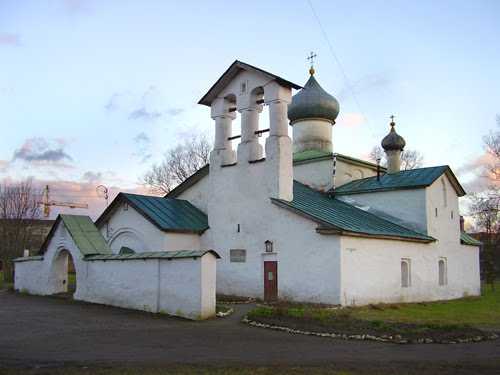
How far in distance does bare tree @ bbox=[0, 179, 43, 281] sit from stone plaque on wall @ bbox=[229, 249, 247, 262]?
69.2ft

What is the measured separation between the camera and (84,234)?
20875 millimetres

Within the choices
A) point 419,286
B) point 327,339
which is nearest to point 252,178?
point 419,286

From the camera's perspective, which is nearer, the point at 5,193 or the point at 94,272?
the point at 94,272

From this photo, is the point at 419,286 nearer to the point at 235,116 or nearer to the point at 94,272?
the point at 235,116

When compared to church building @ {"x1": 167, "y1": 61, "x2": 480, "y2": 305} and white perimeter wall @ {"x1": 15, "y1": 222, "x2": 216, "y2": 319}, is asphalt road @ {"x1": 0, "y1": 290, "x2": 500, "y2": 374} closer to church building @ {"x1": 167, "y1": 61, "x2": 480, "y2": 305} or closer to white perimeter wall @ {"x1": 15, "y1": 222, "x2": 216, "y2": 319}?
white perimeter wall @ {"x1": 15, "y1": 222, "x2": 216, "y2": 319}

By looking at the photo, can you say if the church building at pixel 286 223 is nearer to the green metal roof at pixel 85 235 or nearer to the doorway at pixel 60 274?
the green metal roof at pixel 85 235

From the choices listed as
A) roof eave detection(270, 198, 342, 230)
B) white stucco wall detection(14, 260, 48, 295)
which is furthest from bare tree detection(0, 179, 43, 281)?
roof eave detection(270, 198, 342, 230)

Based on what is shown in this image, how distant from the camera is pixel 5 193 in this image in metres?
41.4

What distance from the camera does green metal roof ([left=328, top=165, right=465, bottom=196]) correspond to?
24.6 meters

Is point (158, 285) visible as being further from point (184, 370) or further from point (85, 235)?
point (184, 370)

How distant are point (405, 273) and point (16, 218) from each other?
2926 cm

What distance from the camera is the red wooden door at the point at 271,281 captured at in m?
20.2

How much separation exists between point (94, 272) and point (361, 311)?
926 cm

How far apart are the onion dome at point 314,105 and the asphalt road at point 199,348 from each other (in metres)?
17.5
